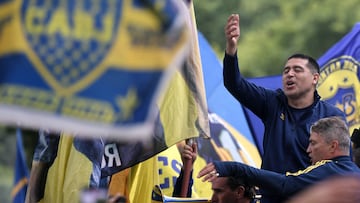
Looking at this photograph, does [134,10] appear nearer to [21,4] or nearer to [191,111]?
[21,4]

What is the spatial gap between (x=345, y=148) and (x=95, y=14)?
2.71m

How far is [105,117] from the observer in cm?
346

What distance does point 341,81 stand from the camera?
31.3ft

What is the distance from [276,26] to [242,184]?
12.2m

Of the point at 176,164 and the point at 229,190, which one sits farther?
the point at 176,164

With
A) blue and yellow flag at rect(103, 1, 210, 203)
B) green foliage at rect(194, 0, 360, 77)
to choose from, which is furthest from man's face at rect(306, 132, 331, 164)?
green foliage at rect(194, 0, 360, 77)

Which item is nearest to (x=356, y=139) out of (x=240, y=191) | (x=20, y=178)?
(x=240, y=191)

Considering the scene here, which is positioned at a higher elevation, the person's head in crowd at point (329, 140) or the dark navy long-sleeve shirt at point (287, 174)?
the person's head in crowd at point (329, 140)

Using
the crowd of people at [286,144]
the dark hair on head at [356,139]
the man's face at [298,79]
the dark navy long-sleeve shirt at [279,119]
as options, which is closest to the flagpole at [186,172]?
the crowd of people at [286,144]

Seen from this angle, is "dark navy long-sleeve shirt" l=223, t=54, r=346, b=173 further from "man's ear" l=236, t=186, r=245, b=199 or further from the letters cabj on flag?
the letters cabj on flag

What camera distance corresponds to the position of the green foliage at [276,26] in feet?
58.4

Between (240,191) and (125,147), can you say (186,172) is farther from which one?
(240,191)

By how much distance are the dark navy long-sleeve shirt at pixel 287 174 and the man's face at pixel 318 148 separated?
1.6 inches

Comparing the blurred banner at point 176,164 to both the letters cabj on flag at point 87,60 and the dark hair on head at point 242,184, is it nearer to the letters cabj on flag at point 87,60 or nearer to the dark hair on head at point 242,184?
the dark hair on head at point 242,184
